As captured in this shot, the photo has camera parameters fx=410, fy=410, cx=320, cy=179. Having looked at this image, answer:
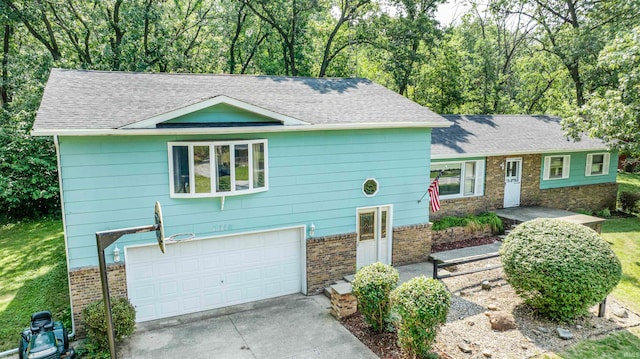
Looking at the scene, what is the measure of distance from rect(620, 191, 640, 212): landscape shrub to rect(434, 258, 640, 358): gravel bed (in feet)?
38.3

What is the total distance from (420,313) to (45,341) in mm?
6834

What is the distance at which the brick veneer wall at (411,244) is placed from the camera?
12.4 meters

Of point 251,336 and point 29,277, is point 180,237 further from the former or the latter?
point 29,277

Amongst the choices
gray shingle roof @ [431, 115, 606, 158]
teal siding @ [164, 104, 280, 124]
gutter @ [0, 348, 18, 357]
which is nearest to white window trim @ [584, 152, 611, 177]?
gray shingle roof @ [431, 115, 606, 158]

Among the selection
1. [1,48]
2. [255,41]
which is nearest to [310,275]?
[255,41]

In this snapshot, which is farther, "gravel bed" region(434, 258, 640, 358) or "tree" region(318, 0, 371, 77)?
"tree" region(318, 0, 371, 77)

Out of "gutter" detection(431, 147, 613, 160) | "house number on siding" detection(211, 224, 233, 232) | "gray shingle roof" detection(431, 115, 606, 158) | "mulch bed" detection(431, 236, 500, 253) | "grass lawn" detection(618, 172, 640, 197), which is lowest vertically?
"mulch bed" detection(431, 236, 500, 253)

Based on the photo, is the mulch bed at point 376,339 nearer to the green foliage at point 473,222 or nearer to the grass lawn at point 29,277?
the green foliage at point 473,222

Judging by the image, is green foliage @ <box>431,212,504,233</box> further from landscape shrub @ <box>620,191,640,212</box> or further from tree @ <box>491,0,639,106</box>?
tree @ <box>491,0,639,106</box>

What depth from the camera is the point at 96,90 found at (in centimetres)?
1015

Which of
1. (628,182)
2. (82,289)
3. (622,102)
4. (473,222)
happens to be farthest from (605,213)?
(82,289)

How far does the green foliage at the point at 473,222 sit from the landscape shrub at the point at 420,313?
23.0 feet

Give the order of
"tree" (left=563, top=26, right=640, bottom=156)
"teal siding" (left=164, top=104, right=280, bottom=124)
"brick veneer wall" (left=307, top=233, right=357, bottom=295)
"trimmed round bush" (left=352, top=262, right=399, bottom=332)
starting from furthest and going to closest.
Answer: "tree" (left=563, top=26, right=640, bottom=156) < "brick veneer wall" (left=307, top=233, right=357, bottom=295) < "teal siding" (left=164, top=104, right=280, bottom=124) < "trimmed round bush" (left=352, top=262, right=399, bottom=332)

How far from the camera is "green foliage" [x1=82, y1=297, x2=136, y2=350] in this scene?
8078 mm
